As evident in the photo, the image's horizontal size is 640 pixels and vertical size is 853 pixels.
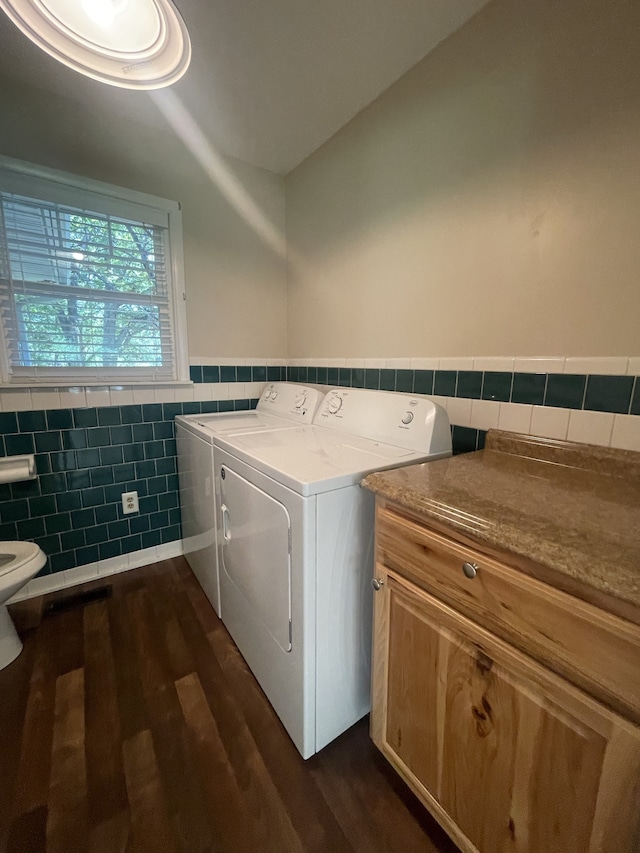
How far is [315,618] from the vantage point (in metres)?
1.00

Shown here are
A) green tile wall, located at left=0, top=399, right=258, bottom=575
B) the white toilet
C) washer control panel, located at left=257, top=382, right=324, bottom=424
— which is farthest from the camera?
washer control panel, located at left=257, top=382, right=324, bottom=424

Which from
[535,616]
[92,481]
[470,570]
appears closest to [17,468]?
[92,481]

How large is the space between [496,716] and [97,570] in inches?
81.6

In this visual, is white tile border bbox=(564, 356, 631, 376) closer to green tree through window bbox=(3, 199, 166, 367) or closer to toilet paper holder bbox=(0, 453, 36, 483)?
green tree through window bbox=(3, 199, 166, 367)

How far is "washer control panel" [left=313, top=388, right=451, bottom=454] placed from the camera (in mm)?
1254

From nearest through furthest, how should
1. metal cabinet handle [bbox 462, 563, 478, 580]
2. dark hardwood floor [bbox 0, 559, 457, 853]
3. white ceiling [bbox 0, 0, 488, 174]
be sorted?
metal cabinet handle [bbox 462, 563, 478, 580], dark hardwood floor [bbox 0, 559, 457, 853], white ceiling [bbox 0, 0, 488, 174]

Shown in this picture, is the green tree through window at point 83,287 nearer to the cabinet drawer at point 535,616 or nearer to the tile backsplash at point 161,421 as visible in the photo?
the tile backsplash at point 161,421

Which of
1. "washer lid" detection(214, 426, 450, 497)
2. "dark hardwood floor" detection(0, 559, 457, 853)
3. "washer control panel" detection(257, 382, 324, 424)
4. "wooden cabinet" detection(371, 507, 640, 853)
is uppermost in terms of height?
"washer control panel" detection(257, 382, 324, 424)

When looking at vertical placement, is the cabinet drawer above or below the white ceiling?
below

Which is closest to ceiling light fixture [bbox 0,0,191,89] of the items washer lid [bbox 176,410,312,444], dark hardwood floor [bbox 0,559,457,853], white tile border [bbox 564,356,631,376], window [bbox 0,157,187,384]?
window [bbox 0,157,187,384]

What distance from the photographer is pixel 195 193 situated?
1.98 metres

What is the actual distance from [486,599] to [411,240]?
1418mm

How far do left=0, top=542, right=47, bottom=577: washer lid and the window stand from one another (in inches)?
29.8

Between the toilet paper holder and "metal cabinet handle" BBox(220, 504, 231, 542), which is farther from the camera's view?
the toilet paper holder
